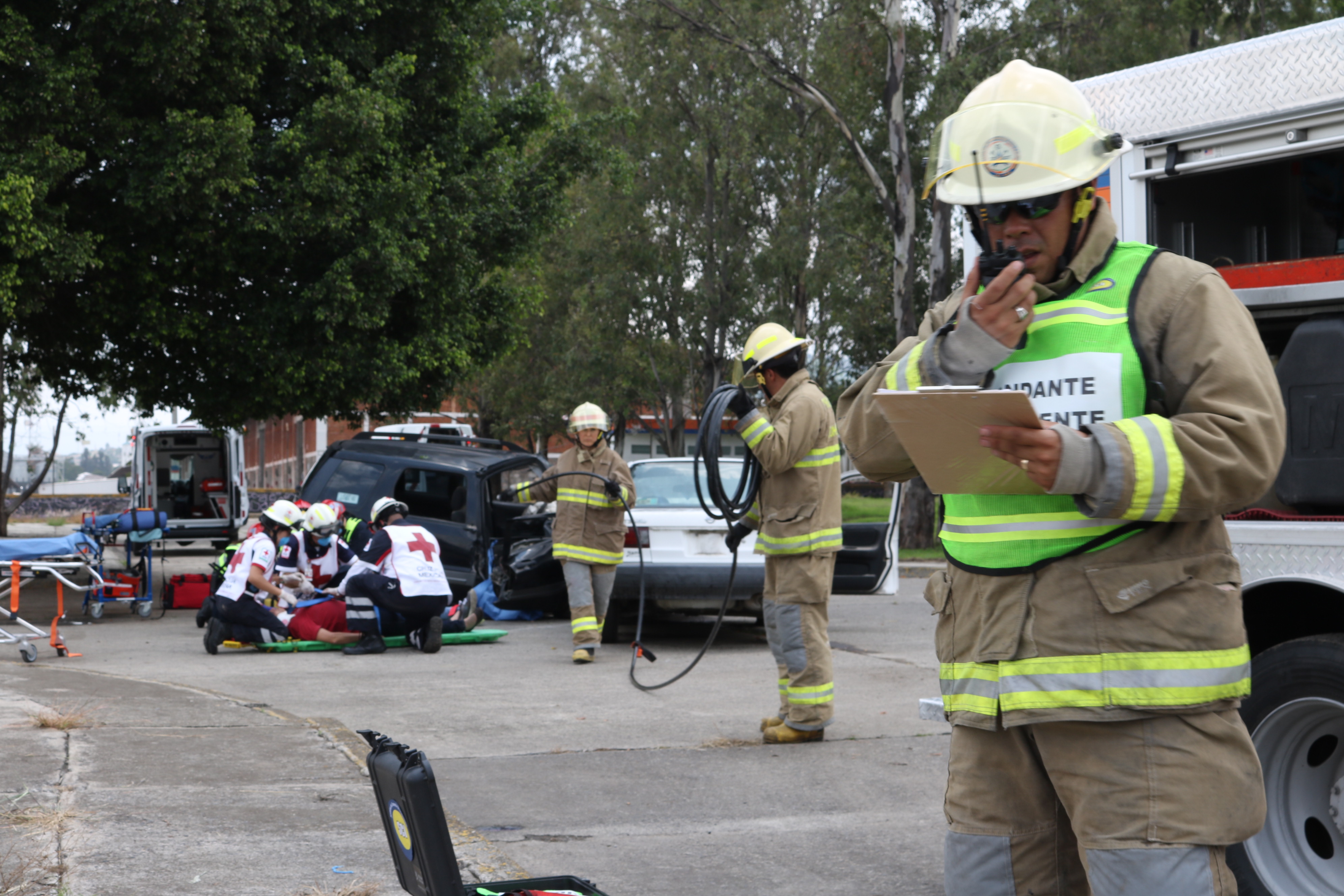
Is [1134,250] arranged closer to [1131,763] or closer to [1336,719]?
[1131,763]

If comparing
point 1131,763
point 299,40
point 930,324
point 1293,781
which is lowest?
point 1293,781

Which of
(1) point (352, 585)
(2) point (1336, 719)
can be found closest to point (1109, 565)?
(2) point (1336, 719)

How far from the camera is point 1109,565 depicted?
2254 mm

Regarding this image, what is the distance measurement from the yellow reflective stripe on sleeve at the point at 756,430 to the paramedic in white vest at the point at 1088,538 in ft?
12.7

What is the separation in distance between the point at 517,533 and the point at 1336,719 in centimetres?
1044

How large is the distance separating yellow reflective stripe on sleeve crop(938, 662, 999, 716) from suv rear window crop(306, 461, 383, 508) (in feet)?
37.6

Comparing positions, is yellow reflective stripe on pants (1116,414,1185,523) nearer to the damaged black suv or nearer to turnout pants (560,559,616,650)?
turnout pants (560,559,616,650)

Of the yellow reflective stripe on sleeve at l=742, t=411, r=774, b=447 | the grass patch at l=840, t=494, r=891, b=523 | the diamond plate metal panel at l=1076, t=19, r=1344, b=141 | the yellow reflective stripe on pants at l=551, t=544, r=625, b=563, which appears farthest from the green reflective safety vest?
the grass patch at l=840, t=494, r=891, b=523

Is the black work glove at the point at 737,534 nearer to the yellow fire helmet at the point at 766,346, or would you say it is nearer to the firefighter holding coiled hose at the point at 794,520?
the firefighter holding coiled hose at the point at 794,520

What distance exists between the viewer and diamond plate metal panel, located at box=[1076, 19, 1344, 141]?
3.73m

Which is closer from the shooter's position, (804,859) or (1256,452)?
(1256,452)

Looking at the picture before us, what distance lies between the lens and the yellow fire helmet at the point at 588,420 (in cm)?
1062

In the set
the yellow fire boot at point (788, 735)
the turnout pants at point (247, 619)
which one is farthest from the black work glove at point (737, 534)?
the turnout pants at point (247, 619)

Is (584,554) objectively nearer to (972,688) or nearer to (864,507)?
(972,688)
